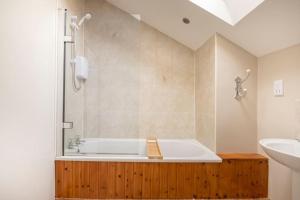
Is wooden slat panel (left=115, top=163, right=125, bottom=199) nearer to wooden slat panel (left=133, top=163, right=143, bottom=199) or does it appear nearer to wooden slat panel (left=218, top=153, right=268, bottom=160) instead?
wooden slat panel (left=133, top=163, right=143, bottom=199)

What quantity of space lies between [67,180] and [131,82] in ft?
4.64

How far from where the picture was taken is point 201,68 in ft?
9.80

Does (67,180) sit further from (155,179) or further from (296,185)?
(296,185)

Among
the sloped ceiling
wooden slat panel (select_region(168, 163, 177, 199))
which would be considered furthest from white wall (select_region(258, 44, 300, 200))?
wooden slat panel (select_region(168, 163, 177, 199))

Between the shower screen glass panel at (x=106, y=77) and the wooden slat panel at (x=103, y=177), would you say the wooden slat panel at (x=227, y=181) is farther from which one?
the wooden slat panel at (x=103, y=177)

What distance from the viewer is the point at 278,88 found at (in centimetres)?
→ 212

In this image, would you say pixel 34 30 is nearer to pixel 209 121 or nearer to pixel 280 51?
pixel 209 121

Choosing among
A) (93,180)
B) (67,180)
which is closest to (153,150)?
(93,180)

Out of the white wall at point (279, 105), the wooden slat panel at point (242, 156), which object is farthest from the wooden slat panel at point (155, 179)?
the white wall at point (279, 105)

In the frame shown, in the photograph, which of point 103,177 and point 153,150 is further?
point 153,150

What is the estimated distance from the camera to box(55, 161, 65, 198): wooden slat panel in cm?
224

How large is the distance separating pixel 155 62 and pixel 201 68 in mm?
678

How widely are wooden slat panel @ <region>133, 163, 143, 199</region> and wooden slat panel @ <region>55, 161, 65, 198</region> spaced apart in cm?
72

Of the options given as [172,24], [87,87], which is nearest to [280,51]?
[172,24]
